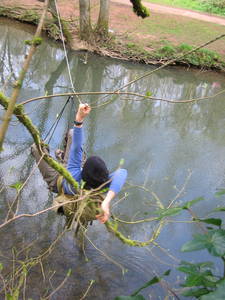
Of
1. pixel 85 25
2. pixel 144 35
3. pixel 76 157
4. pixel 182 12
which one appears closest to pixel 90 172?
pixel 76 157

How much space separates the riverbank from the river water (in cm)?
34

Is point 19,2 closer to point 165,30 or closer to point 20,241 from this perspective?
point 165,30

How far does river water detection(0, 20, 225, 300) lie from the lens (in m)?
3.13

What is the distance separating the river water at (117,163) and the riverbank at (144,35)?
34 centimetres

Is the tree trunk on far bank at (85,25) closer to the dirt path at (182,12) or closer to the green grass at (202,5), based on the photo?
the dirt path at (182,12)

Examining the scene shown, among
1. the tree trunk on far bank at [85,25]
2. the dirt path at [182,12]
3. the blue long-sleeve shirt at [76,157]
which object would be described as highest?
the dirt path at [182,12]

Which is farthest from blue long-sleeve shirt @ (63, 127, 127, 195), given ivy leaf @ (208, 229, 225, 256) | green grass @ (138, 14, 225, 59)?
green grass @ (138, 14, 225, 59)

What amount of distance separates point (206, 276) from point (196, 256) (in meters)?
1.90

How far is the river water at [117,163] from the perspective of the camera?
313cm

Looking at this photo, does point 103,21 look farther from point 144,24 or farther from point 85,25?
point 144,24

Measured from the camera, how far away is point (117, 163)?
473 centimetres

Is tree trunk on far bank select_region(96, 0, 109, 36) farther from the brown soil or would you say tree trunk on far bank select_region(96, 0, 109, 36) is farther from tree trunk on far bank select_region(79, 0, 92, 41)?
the brown soil

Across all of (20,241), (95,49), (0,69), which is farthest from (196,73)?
(20,241)

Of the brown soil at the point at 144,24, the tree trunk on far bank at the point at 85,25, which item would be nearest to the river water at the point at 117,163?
the tree trunk on far bank at the point at 85,25
